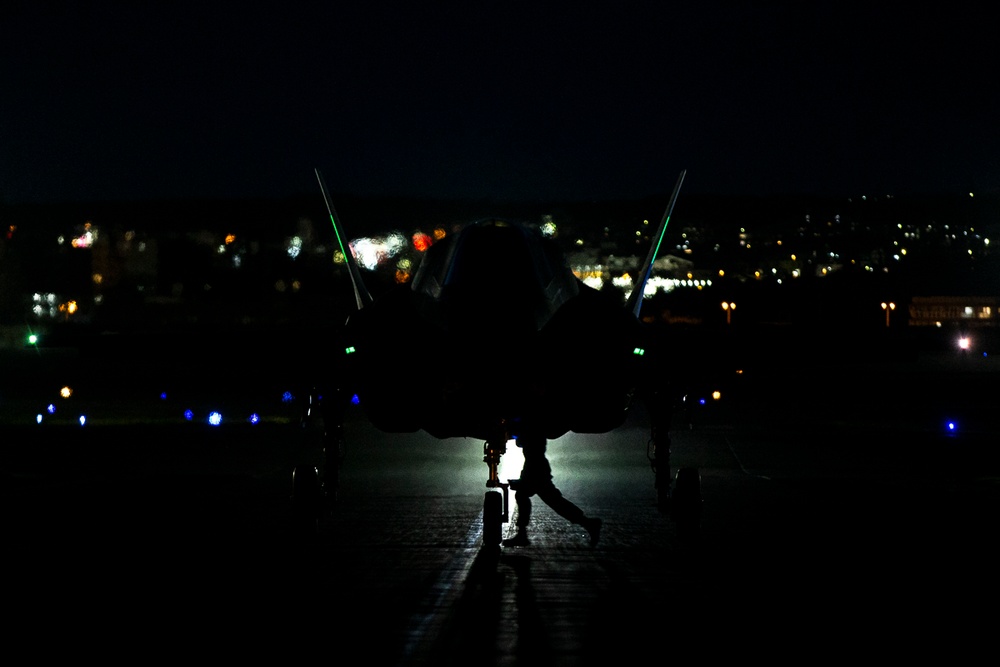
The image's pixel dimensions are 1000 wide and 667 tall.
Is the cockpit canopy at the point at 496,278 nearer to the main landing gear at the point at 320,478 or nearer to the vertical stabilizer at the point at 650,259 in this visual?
the main landing gear at the point at 320,478

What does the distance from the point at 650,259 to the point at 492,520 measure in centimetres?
494

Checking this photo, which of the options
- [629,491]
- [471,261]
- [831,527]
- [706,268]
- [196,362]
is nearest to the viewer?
[471,261]

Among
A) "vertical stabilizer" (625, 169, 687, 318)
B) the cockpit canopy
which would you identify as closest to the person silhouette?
the cockpit canopy

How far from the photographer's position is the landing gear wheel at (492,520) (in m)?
10.5

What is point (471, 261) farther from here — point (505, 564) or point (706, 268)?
point (706, 268)

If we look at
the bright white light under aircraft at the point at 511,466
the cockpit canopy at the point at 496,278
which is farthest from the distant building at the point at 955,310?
the cockpit canopy at the point at 496,278

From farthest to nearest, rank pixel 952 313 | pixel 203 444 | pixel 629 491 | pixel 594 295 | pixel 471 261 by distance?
pixel 952 313 → pixel 203 444 → pixel 629 491 → pixel 594 295 → pixel 471 261

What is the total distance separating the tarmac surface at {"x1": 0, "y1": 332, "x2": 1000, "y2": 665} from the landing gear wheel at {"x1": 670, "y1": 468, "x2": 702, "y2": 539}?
212 mm

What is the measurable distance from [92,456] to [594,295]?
1272 cm

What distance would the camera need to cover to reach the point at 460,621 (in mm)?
7930

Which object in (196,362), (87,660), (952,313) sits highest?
(952,313)

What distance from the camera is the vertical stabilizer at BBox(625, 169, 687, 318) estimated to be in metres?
14.0

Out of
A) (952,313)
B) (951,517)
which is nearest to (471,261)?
(951,517)

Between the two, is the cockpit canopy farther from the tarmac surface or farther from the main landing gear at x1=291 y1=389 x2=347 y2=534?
the main landing gear at x1=291 y1=389 x2=347 y2=534
